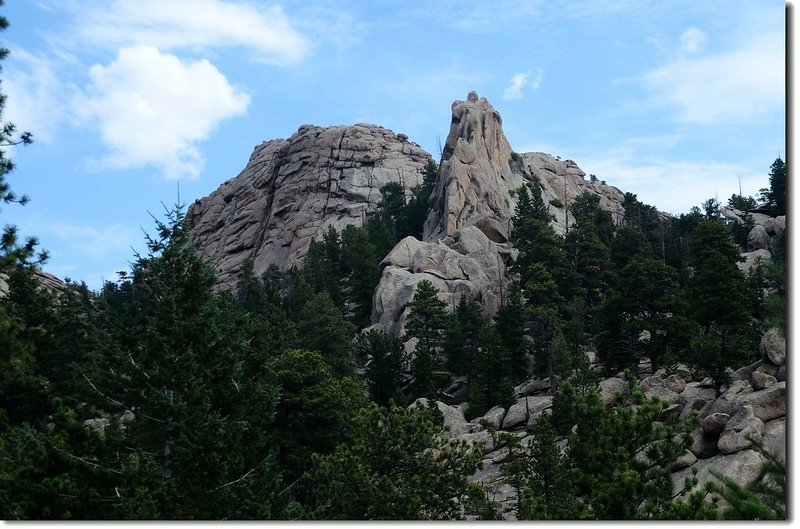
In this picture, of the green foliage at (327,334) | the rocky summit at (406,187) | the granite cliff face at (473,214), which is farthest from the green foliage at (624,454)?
the rocky summit at (406,187)

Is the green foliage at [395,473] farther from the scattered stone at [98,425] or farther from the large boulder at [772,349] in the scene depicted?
the large boulder at [772,349]

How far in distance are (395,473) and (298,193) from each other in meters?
85.0

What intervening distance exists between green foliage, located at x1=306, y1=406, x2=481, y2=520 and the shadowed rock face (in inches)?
2944

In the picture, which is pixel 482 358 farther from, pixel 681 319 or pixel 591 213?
pixel 591 213

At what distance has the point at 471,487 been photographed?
20391mm

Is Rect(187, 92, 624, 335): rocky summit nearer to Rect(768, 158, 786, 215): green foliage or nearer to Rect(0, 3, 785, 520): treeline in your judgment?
Rect(0, 3, 785, 520): treeline

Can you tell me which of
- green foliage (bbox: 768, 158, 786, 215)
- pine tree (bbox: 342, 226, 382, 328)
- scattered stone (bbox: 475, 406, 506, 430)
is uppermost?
green foliage (bbox: 768, 158, 786, 215)

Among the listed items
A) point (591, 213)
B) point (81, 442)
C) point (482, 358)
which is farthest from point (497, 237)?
point (81, 442)

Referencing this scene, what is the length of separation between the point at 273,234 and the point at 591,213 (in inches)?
1665

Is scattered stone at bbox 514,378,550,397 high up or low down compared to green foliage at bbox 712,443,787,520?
up

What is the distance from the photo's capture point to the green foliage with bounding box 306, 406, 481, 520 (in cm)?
2011

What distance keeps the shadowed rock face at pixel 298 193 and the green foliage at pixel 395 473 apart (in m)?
74.8

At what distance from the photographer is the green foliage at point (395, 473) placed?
66.0 ft

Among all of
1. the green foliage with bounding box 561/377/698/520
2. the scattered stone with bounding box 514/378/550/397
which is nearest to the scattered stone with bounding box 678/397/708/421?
the scattered stone with bounding box 514/378/550/397
